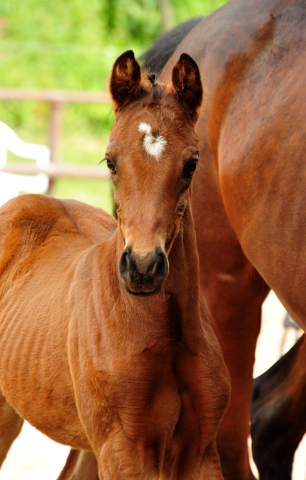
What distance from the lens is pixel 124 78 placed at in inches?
88.0

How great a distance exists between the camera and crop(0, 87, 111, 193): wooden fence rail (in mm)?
10641

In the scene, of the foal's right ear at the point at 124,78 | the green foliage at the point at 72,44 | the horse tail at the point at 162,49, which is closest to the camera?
the foal's right ear at the point at 124,78

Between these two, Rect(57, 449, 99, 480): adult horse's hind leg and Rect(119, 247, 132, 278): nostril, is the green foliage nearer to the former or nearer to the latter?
Rect(57, 449, 99, 480): adult horse's hind leg

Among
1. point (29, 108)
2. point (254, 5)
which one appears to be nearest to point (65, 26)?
point (29, 108)

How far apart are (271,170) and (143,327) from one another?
33.3 inches

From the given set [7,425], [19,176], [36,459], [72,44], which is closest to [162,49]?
[7,425]

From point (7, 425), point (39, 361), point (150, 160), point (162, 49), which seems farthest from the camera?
point (162, 49)

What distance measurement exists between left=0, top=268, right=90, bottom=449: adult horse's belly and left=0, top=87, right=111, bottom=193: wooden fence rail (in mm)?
7750

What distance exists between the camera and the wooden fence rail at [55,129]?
1064 centimetres

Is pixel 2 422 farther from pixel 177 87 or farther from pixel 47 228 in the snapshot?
pixel 177 87

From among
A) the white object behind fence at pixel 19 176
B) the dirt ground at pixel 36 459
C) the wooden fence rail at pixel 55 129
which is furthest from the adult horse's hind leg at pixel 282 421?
the wooden fence rail at pixel 55 129

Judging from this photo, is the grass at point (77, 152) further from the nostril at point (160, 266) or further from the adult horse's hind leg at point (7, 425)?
the nostril at point (160, 266)

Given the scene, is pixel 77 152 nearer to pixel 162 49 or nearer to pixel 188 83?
pixel 162 49

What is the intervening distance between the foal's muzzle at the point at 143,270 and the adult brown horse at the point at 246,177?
763 mm
